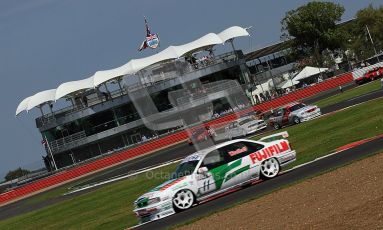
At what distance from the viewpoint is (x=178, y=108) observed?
69.6m

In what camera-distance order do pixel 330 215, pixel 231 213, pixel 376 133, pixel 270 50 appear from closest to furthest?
pixel 330 215 < pixel 231 213 < pixel 376 133 < pixel 270 50

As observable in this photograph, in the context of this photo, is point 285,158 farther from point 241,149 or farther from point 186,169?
point 186,169

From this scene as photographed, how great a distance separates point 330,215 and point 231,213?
3.52m

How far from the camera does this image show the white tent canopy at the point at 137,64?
8075 centimetres

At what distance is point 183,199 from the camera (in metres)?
17.8

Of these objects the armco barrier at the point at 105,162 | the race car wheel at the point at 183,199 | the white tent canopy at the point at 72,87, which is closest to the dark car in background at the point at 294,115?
the armco barrier at the point at 105,162

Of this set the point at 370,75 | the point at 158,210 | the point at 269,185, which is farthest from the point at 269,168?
the point at 370,75

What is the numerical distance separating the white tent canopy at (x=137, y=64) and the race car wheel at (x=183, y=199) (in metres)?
62.9

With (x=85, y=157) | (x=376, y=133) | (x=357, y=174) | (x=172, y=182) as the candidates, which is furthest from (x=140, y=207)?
(x=85, y=157)

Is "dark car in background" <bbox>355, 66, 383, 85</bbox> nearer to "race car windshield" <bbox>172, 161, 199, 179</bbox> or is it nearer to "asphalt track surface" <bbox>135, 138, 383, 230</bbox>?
"asphalt track surface" <bbox>135, 138, 383, 230</bbox>

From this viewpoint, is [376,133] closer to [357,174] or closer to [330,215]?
[357,174]

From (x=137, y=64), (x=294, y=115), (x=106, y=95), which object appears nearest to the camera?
(x=294, y=115)

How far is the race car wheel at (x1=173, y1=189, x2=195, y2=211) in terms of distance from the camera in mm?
17703

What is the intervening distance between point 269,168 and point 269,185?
1605 mm
